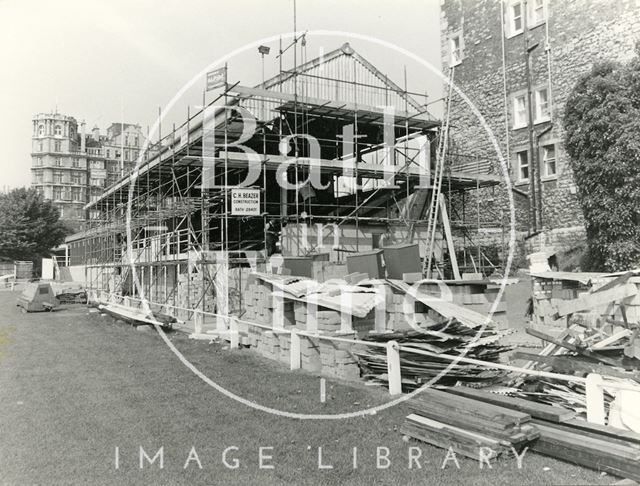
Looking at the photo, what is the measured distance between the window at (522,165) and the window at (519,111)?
1.25 m

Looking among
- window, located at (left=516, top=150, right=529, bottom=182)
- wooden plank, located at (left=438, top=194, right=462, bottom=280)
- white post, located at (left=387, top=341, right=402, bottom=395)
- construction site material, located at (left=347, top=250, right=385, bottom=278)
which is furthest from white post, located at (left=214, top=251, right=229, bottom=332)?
window, located at (left=516, top=150, right=529, bottom=182)

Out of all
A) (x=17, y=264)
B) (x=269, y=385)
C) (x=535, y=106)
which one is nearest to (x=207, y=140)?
(x=269, y=385)

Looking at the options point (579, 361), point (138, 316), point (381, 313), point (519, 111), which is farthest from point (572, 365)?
point (519, 111)

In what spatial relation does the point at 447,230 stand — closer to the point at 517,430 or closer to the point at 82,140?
the point at 517,430

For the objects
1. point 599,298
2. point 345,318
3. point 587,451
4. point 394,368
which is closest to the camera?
point 587,451

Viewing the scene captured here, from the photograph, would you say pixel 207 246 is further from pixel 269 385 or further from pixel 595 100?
pixel 595 100

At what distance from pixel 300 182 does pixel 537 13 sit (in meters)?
12.4

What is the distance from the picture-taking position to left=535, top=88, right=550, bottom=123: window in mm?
22928

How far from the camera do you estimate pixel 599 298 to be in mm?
11281

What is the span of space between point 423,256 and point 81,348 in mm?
13444

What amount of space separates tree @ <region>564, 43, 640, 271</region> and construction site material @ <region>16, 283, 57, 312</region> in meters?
23.7

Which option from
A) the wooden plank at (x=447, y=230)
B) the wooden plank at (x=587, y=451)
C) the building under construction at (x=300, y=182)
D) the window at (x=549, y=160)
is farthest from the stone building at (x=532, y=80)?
the wooden plank at (x=587, y=451)

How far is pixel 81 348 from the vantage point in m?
14.3

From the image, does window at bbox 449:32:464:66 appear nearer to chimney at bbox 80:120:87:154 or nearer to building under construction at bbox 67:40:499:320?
building under construction at bbox 67:40:499:320
